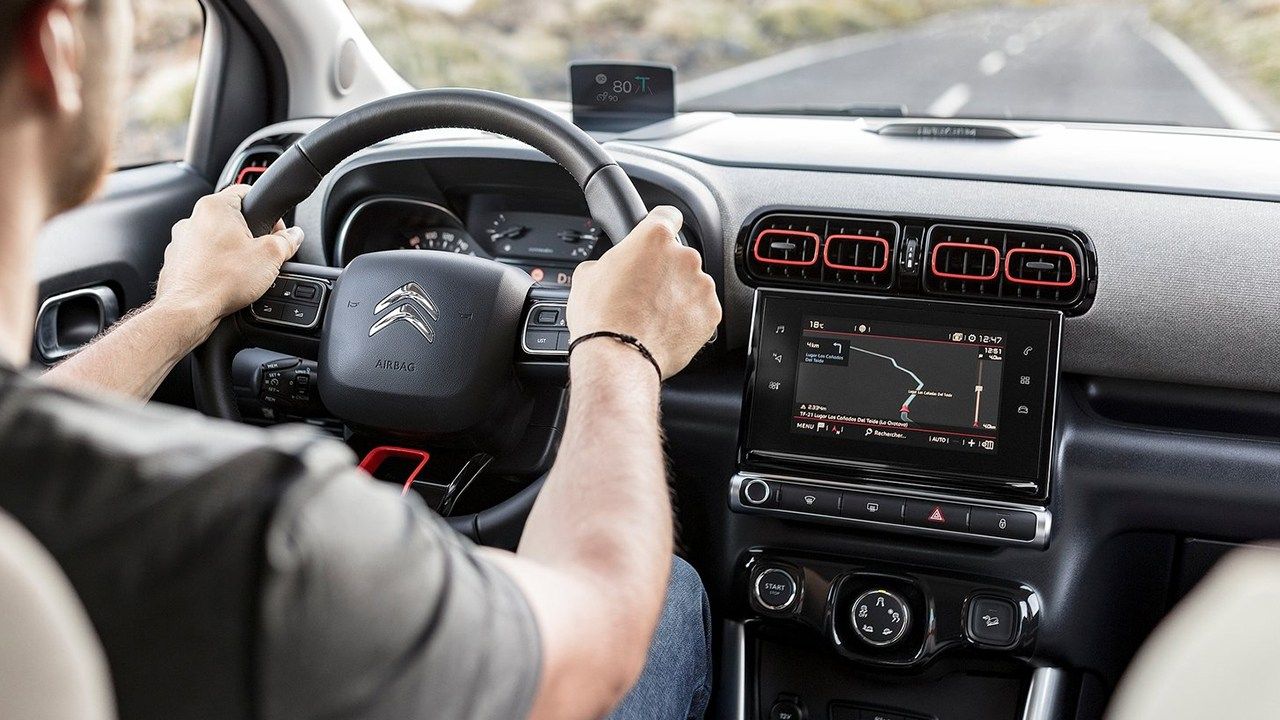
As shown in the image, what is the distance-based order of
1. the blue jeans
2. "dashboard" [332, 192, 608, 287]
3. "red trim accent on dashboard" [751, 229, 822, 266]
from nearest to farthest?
the blue jeans → "red trim accent on dashboard" [751, 229, 822, 266] → "dashboard" [332, 192, 608, 287]

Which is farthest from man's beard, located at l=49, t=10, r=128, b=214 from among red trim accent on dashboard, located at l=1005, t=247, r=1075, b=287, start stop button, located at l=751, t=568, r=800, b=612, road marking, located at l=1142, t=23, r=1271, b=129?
road marking, located at l=1142, t=23, r=1271, b=129

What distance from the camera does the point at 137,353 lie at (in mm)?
1755

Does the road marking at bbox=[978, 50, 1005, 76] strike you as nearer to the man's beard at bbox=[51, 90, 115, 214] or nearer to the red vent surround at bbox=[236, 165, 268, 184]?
the red vent surround at bbox=[236, 165, 268, 184]

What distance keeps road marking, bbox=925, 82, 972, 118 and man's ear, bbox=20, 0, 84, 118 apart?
390 inches

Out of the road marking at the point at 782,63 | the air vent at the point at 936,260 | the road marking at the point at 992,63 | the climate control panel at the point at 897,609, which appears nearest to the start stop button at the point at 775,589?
the climate control panel at the point at 897,609

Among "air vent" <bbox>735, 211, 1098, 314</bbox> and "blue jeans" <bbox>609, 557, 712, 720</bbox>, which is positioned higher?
"air vent" <bbox>735, 211, 1098, 314</bbox>

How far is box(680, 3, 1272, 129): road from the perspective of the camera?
1141 cm

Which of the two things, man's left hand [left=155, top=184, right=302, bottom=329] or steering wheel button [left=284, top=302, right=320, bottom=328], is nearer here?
man's left hand [left=155, top=184, right=302, bottom=329]

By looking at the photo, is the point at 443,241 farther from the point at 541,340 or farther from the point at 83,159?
the point at 83,159

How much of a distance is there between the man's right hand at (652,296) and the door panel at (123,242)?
116 centimetres

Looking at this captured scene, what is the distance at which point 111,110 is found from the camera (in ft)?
2.98

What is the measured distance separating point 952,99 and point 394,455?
11.3 m

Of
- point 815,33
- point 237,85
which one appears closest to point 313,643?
point 237,85

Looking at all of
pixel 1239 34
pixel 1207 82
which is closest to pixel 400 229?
pixel 1207 82
